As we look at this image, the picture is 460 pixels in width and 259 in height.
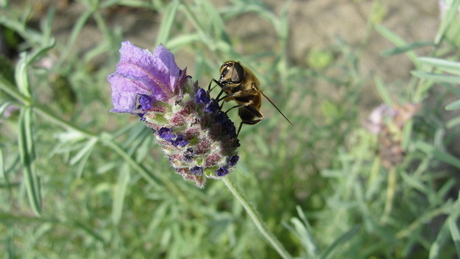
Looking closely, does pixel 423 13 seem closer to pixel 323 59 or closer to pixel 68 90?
pixel 323 59

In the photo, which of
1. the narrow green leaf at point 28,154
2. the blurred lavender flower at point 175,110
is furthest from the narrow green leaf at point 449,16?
the narrow green leaf at point 28,154

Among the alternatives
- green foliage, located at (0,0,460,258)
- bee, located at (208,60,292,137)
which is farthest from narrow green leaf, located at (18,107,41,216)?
bee, located at (208,60,292,137)

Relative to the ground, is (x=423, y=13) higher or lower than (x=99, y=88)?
lower

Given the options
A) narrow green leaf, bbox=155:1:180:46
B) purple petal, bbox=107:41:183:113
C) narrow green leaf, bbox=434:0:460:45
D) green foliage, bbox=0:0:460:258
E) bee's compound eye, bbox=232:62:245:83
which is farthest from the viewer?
narrow green leaf, bbox=155:1:180:46

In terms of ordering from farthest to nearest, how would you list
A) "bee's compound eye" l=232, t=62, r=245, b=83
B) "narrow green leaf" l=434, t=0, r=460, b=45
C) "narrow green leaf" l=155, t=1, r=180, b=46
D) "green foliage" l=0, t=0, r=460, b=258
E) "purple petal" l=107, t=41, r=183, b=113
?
"narrow green leaf" l=155, t=1, r=180, b=46, "green foliage" l=0, t=0, r=460, b=258, "narrow green leaf" l=434, t=0, r=460, b=45, "bee's compound eye" l=232, t=62, r=245, b=83, "purple petal" l=107, t=41, r=183, b=113

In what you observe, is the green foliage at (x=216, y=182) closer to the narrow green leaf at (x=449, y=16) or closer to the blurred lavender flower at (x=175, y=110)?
the narrow green leaf at (x=449, y=16)

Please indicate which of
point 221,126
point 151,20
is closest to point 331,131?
point 221,126

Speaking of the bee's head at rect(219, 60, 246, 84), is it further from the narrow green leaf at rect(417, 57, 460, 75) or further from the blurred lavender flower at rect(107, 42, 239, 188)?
the narrow green leaf at rect(417, 57, 460, 75)

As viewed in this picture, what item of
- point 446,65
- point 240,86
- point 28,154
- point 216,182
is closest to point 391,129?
point 446,65
